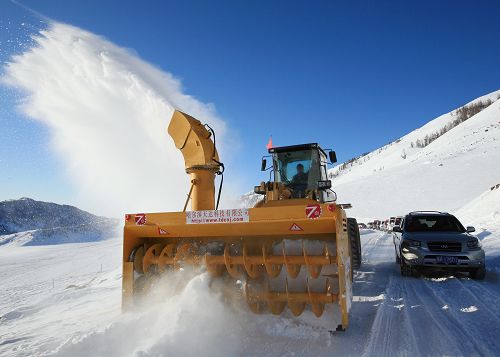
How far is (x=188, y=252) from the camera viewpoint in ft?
15.3

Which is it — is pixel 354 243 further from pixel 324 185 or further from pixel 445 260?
pixel 324 185

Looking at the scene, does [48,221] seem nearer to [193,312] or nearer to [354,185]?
[354,185]

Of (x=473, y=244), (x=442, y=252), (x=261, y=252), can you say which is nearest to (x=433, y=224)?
(x=473, y=244)

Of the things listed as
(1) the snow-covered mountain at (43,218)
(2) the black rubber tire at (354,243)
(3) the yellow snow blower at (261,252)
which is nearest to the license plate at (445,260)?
(2) the black rubber tire at (354,243)

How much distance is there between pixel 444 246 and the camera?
7.55 m

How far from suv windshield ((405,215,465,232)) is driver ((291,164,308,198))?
3393mm

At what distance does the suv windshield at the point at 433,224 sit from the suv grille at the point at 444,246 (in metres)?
1.03

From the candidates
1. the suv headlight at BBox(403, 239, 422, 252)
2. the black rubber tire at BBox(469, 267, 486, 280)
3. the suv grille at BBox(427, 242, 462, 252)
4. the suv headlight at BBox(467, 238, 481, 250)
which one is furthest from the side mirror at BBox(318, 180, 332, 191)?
the black rubber tire at BBox(469, 267, 486, 280)

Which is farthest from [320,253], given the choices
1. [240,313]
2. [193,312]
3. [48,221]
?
[48,221]

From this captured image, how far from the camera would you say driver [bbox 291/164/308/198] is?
6.80 metres

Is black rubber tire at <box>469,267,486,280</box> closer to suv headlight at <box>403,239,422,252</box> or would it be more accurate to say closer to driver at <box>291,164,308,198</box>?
suv headlight at <box>403,239,422,252</box>

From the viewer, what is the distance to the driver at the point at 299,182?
22.3 feet

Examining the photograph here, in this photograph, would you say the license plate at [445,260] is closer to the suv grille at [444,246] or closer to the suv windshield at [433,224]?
the suv grille at [444,246]

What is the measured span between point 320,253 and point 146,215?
222cm
